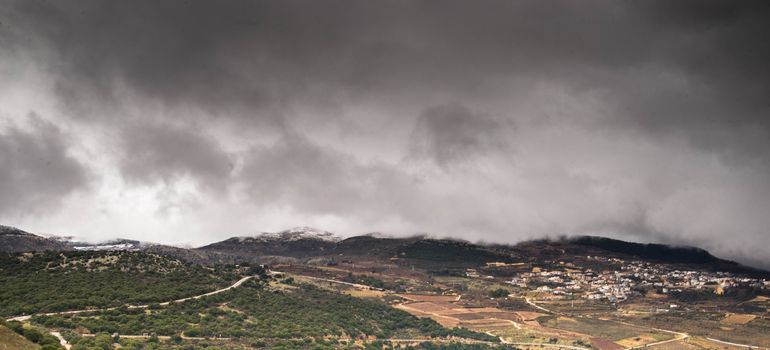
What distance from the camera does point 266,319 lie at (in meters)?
102

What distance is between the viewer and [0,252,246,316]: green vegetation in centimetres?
9025

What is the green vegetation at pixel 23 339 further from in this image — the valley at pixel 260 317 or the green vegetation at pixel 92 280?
the green vegetation at pixel 92 280

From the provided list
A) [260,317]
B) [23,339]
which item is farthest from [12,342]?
[260,317]

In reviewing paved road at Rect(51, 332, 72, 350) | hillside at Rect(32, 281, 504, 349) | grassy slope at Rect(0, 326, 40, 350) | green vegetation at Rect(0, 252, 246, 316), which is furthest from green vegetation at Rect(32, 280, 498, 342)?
grassy slope at Rect(0, 326, 40, 350)

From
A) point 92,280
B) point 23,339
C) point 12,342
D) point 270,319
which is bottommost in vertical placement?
point 270,319

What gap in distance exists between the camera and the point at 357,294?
183 m

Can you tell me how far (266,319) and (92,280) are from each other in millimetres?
34504

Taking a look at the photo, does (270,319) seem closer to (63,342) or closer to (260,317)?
(260,317)

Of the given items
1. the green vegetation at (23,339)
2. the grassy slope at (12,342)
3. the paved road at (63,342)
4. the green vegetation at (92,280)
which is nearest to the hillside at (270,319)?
the paved road at (63,342)

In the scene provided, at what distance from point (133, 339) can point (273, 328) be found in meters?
25.8

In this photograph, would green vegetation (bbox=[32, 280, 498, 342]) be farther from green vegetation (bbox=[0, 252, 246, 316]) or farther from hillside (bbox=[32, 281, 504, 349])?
green vegetation (bbox=[0, 252, 246, 316])

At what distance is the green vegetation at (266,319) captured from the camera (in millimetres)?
84125

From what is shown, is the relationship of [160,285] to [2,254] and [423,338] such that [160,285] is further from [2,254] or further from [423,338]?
[423,338]

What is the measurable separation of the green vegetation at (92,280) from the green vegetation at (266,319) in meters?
5.75
